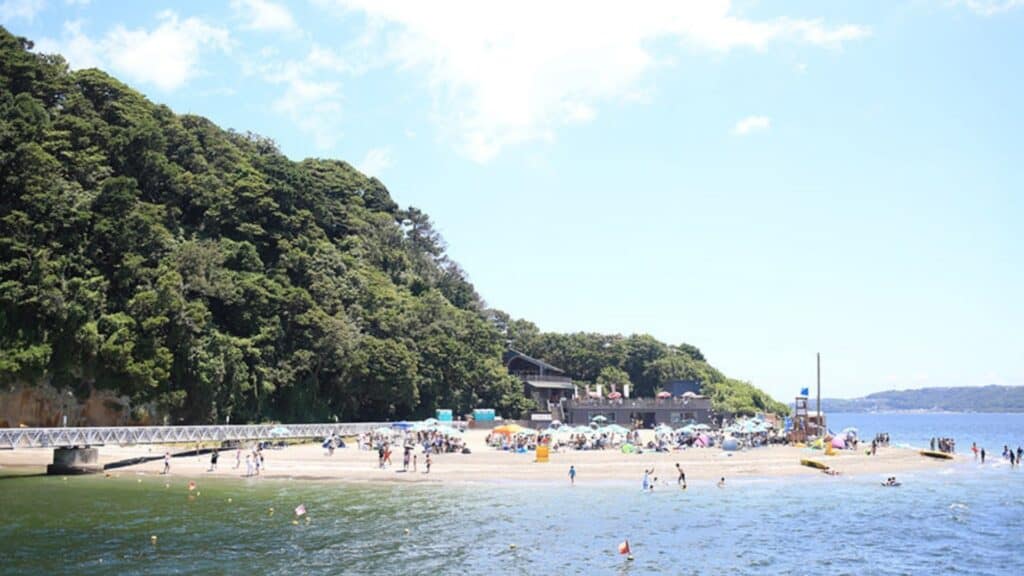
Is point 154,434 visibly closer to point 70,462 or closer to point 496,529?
point 70,462

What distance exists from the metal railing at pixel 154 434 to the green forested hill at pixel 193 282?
A: 5287 millimetres

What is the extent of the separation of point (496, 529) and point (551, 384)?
2907 inches

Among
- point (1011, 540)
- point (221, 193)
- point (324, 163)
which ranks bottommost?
point (1011, 540)

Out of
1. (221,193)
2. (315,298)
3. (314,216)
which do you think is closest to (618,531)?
(315,298)

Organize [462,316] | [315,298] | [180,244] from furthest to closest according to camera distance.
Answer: [462,316]
[315,298]
[180,244]

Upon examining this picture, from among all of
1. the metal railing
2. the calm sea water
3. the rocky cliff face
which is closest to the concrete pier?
the metal railing

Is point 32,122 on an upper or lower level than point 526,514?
upper

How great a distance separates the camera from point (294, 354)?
7031 centimetres

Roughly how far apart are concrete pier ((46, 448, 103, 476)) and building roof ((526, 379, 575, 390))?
6235 cm

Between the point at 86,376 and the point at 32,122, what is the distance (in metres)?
20.4

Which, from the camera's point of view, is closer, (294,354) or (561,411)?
(294,354)

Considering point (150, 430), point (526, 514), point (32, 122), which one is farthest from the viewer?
point (32, 122)

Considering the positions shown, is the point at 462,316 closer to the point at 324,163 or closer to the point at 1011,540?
the point at 324,163

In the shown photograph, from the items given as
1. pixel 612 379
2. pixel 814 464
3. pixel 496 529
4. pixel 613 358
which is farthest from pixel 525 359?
pixel 496 529
